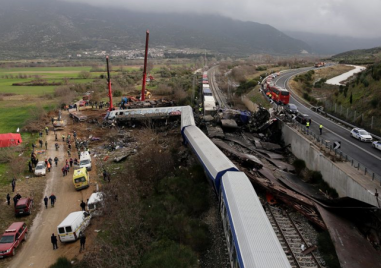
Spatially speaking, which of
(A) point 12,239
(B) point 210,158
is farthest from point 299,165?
(A) point 12,239

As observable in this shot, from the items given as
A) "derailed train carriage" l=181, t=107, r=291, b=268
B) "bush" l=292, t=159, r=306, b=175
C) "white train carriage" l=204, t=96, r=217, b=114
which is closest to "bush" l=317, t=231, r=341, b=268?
"derailed train carriage" l=181, t=107, r=291, b=268

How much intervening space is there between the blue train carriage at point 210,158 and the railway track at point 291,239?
3.88 meters

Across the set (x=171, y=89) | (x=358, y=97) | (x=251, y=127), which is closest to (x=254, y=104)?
(x=251, y=127)

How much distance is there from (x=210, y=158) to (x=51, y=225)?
12231mm

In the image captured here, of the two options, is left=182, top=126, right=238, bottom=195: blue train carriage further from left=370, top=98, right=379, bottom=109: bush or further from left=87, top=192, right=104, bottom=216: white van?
left=370, top=98, right=379, bottom=109: bush

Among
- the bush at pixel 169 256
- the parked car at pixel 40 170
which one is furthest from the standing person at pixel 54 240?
the parked car at pixel 40 170

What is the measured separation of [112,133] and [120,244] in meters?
26.5

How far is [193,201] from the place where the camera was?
19.8 meters

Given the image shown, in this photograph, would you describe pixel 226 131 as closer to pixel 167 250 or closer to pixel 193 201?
pixel 193 201

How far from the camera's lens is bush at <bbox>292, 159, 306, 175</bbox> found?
26.8m

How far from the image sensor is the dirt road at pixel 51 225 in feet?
57.6

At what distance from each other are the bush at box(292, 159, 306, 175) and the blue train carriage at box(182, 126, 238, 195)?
29.9 ft

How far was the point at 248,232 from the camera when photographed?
11.3 metres

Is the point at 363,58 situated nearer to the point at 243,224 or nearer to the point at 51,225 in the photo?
the point at 243,224
